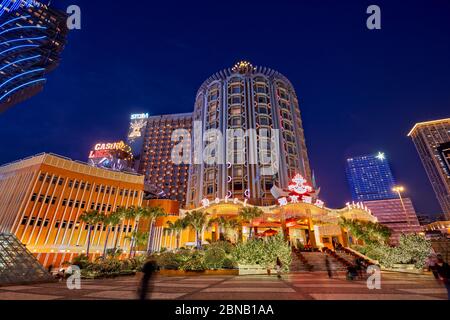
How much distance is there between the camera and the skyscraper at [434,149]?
115 meters

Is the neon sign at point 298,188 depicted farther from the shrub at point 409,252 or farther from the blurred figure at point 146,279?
the blurred figure at point 146,279

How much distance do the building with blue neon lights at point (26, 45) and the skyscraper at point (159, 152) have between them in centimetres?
5643

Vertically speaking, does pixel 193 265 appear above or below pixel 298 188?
below

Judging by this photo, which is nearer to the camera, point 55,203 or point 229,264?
→ point 229,264

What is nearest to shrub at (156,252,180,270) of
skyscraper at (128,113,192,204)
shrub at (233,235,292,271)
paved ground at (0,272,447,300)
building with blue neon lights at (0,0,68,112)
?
shrub at (233,235,292,271)

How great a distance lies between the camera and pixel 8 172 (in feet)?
179

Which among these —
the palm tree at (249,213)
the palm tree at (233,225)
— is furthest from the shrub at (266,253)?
the palm tree at (233,225)

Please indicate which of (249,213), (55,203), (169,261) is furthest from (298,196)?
(55,203)

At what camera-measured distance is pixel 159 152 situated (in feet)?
409

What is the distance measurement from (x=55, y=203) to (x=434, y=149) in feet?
535

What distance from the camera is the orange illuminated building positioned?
150 ft

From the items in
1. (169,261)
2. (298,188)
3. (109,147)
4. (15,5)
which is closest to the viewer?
(169,261)

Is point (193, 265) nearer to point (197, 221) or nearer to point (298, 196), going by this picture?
point (197, 221)
